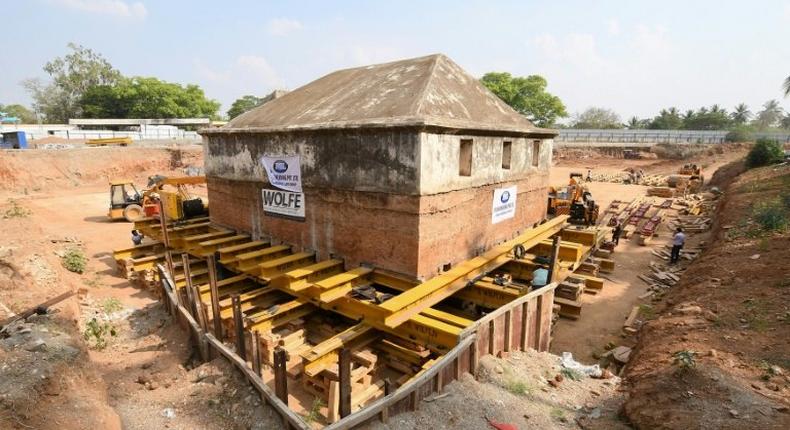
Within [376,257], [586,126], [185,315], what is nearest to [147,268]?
[185,315]

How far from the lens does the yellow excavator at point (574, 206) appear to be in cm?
1609

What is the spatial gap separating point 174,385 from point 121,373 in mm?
1554

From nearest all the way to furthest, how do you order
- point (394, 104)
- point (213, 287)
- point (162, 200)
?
point (213, 287)
point (394, 104)
point (162, 200)

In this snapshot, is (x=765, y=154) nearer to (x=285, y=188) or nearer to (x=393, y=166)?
(x=393, y=166)

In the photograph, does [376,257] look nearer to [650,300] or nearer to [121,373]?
[121,373]

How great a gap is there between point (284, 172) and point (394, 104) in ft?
10.4

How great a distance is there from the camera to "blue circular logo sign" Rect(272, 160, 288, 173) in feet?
Result: 31.5

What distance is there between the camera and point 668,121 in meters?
74.3

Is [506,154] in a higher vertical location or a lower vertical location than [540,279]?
higher

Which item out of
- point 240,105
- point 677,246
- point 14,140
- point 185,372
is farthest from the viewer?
point 240,105

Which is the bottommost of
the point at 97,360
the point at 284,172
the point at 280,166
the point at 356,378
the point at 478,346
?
the point at 97,360

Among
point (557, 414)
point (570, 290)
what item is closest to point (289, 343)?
point (557, 414)

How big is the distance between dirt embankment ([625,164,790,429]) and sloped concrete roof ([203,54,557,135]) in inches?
206

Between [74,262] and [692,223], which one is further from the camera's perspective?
[692,223]
